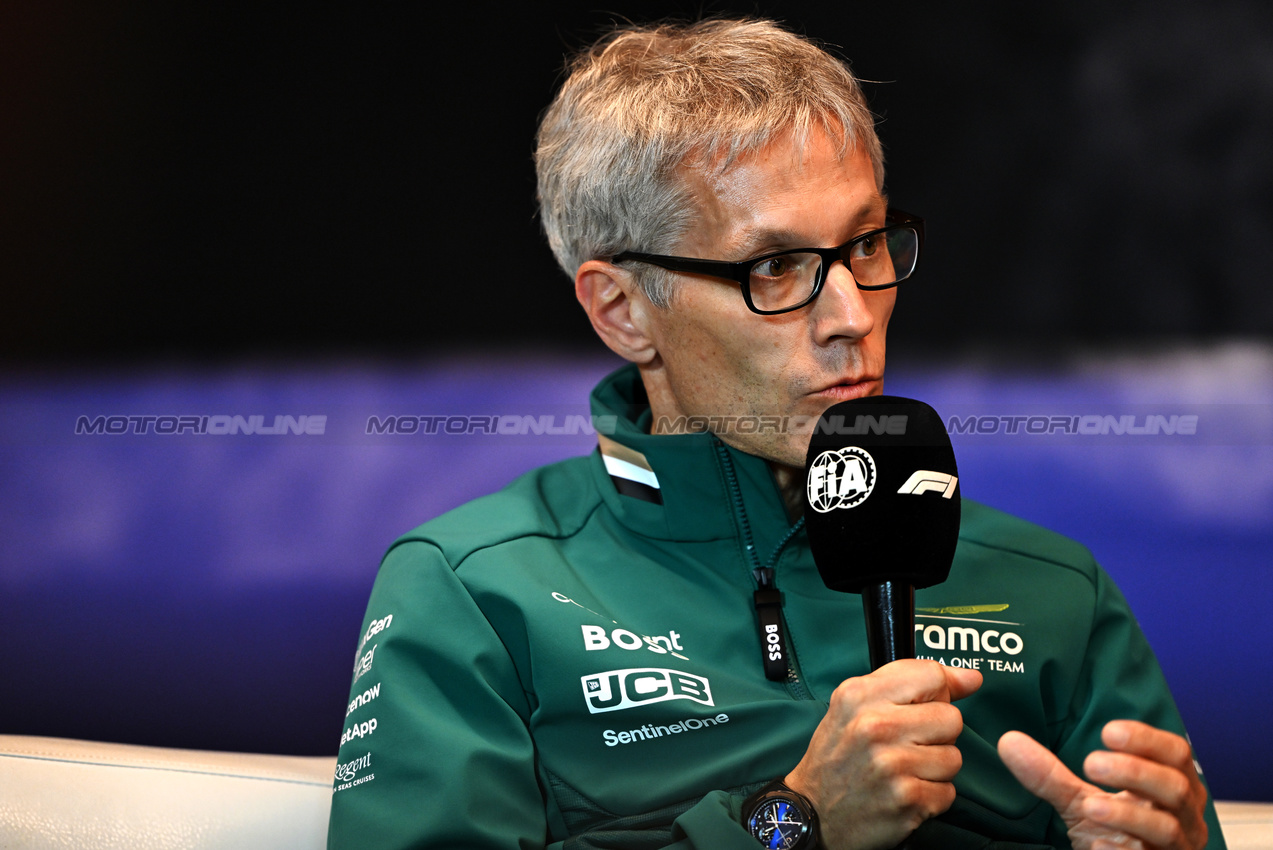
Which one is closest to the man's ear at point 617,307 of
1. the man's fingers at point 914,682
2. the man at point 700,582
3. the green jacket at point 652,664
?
the man at point 700,582

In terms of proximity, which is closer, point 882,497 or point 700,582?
point 882,497

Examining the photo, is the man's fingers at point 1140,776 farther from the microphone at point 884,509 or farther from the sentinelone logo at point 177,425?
the sentinelone logo at point 177,425

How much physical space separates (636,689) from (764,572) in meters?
0.18

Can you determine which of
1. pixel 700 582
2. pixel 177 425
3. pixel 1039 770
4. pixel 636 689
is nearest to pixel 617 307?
pixel 700 582

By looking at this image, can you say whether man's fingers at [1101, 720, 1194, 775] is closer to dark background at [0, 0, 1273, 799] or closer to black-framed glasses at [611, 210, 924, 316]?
black-framed glasses at [611, 210, 924, 316]

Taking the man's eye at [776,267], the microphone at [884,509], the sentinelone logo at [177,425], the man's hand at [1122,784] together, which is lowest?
the man's hand at [1122,784]

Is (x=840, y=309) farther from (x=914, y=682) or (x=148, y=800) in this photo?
(x=148, y=800)

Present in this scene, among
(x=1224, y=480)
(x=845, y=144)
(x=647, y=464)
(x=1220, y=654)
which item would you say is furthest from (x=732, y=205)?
(x=1220, y=654)

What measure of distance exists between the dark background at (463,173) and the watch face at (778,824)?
0.96 metres

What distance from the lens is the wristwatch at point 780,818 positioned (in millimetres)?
818

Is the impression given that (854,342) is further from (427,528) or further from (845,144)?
(427,528)

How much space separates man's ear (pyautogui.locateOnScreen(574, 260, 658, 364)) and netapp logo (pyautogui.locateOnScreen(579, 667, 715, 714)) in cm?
40

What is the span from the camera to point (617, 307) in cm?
121

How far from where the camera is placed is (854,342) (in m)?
1.04
